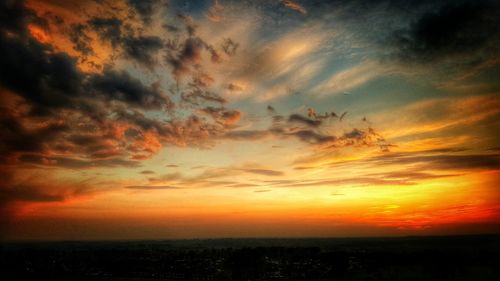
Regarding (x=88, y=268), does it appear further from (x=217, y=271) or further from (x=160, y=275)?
→ (x=217, y=271)

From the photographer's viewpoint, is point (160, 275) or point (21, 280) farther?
point (160, 275)

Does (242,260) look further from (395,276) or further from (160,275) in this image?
(395,276)

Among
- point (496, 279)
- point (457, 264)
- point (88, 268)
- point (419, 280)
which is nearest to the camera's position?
point (496, 279)

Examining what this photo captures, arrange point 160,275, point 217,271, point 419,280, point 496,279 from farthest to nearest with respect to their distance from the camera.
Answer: point 217,271 → point 160,275 → point 419,280 → point 496,279

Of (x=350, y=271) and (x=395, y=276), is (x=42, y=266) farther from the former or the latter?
(x=395, y=276)

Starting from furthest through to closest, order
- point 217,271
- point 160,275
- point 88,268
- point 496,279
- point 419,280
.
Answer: point 88,268, point 217,271, point 160,275, point 419,280, point 496,279

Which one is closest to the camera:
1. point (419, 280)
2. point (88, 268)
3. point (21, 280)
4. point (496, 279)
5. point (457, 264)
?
point (496, 279)

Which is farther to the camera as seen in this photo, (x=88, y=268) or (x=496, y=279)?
(x=88, y=268)

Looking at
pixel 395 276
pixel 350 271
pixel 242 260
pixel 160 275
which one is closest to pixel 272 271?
pixel 242 260

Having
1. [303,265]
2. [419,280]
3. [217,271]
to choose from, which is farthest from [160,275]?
[419,280]
